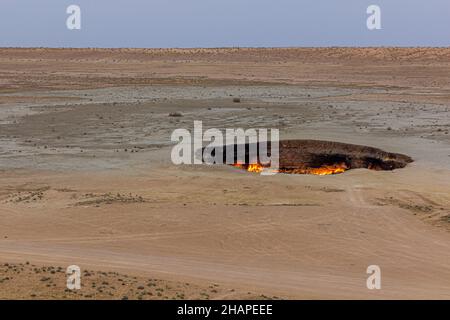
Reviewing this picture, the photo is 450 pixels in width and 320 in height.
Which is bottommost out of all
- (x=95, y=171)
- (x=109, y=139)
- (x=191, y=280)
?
(x=191, y=280)

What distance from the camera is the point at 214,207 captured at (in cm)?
1898

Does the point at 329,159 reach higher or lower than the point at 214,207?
higher

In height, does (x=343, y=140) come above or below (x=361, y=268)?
above

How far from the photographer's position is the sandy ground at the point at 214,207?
13.1 metres

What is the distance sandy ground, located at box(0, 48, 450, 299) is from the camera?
516 inches

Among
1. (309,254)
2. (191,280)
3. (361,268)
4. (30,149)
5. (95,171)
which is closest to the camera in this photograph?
(191,280)

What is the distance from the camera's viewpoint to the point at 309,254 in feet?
50.5

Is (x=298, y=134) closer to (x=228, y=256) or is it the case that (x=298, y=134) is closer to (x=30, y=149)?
(x=30, y=149)

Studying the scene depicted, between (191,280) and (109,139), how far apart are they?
62.4 feet

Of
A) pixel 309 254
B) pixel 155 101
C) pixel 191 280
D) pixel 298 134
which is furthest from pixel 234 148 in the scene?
pixel 155 101

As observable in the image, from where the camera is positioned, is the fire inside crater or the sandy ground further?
the fire inside crater

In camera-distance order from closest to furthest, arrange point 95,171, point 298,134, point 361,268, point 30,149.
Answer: point 361,268
point 95,171
point 30,149
point 298,134

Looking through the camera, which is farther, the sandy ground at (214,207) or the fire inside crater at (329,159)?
the fire inside crater at (329,159)

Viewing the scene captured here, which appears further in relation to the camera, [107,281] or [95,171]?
[95,171]
